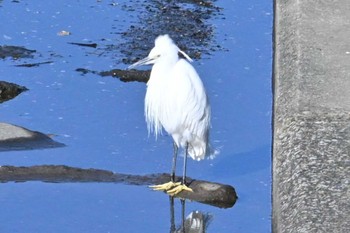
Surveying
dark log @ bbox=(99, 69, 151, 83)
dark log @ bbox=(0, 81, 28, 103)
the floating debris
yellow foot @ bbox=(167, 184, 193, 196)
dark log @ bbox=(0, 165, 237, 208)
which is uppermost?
the floating debris

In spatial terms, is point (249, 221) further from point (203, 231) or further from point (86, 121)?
point (86, 121)

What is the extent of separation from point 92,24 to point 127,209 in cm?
335

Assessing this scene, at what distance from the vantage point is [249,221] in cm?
538

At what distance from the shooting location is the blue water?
17.8 feet

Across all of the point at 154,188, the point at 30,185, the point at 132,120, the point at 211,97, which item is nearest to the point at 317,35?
the point at 211,97

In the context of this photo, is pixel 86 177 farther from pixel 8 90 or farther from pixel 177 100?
pixel 8 90

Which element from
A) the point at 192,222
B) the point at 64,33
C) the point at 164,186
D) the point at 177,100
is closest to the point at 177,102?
the point at 177,100

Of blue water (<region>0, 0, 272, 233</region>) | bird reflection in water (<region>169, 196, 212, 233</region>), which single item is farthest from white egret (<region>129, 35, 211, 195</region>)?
bird reflection in water (<region>169, 196, 212, 233</region>)

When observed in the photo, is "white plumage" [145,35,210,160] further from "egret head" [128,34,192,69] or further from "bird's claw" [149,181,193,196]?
"bird's claw" [149,181,193,196]

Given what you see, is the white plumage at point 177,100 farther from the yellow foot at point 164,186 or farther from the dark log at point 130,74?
the dark log at point 130,74

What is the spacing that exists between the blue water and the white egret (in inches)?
5.8

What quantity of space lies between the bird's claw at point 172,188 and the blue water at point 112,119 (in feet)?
0.11

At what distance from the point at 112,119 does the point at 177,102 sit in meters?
0.82

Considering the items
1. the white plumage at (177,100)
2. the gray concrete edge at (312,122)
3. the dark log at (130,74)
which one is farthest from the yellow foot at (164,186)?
the dark log at (130,74)
